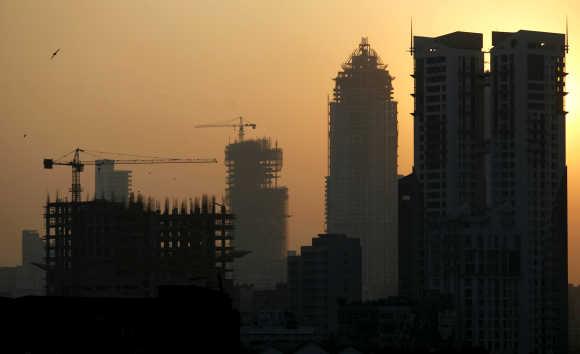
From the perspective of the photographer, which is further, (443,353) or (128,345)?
(443,353)

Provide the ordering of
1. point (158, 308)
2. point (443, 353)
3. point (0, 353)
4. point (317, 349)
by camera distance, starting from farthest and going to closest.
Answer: point (317, 349)
point (443, 353)
point (158, 308)
point (0, 353)

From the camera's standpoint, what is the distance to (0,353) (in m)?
78.1

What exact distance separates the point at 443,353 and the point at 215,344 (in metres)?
49.0

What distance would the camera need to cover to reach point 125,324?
81.6 m

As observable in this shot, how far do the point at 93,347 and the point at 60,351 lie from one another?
Answer: 1912mm

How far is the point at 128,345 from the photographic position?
81188mm

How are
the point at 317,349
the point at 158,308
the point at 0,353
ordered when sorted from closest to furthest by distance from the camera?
1. the point at 0,353
2. the point at 158,308
3. the point at 317,349

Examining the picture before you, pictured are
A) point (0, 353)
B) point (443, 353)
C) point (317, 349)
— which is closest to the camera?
point (0, 353)

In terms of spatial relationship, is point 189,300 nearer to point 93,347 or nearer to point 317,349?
point 93,347

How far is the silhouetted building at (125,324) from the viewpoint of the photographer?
7950 centimetres

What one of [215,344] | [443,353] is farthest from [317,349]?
[215,344]

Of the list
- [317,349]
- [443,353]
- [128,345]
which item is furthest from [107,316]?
[317,349]

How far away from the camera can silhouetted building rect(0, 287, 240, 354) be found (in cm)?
7950

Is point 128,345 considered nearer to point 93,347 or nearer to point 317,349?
point 93,347
